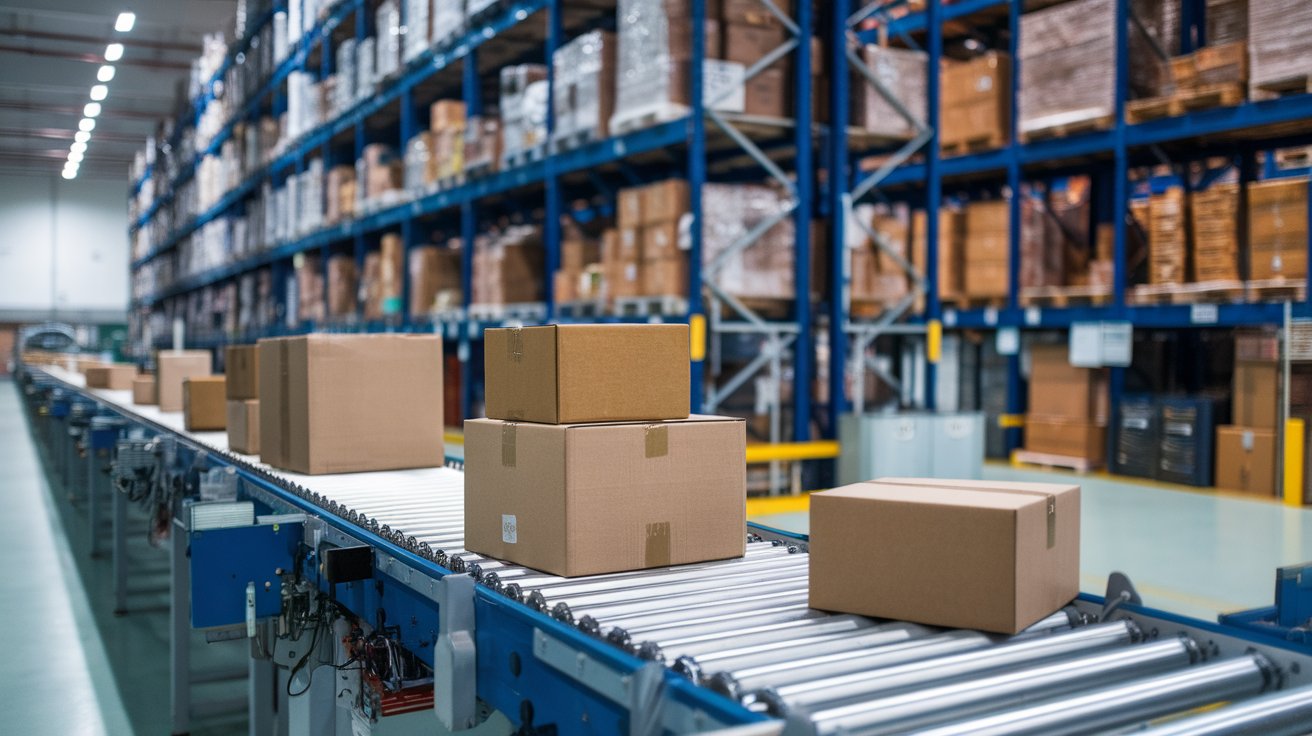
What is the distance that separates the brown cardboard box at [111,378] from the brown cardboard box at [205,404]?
543 centimetres

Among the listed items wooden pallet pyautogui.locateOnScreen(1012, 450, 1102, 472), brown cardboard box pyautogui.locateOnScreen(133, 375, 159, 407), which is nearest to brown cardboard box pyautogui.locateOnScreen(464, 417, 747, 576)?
brown cardboard box pyautogui.locateOnScreen(133, 375, 159, 407)

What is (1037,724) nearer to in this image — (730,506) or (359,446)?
(730,506)

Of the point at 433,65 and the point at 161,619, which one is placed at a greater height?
the point at 433,65

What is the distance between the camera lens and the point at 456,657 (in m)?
1.72

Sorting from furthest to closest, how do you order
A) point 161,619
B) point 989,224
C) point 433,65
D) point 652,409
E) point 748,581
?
point 989,224
point 433,65
point 161,619
point 652,409
point 748,581

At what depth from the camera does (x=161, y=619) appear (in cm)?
530

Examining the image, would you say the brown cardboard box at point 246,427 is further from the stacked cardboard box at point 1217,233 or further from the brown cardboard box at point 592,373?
the stacked cardboard box at point 1217,233

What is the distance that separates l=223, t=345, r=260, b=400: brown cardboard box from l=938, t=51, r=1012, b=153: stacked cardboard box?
288 inches

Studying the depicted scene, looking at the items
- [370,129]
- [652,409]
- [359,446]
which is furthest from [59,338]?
[652,409]

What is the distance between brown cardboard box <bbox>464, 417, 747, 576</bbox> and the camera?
2.03m

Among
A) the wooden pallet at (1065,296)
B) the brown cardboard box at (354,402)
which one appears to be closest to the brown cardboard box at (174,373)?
the brown cardboard box at (354,402)

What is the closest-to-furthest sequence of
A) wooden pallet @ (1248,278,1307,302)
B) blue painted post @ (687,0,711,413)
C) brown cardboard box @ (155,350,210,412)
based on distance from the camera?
blue painted post @ (687,0,711,413) → brown cardboard box @ (155,350,210,412) → wooden pallet @ (1248,278,1307,302)

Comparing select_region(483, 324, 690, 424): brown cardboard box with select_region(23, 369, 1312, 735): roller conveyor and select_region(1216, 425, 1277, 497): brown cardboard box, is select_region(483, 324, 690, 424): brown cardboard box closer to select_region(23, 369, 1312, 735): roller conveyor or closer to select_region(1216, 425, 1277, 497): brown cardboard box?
select_region(23, 369, 1312, 735): roller conveyor

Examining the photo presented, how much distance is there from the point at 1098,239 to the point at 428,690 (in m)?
9.00
